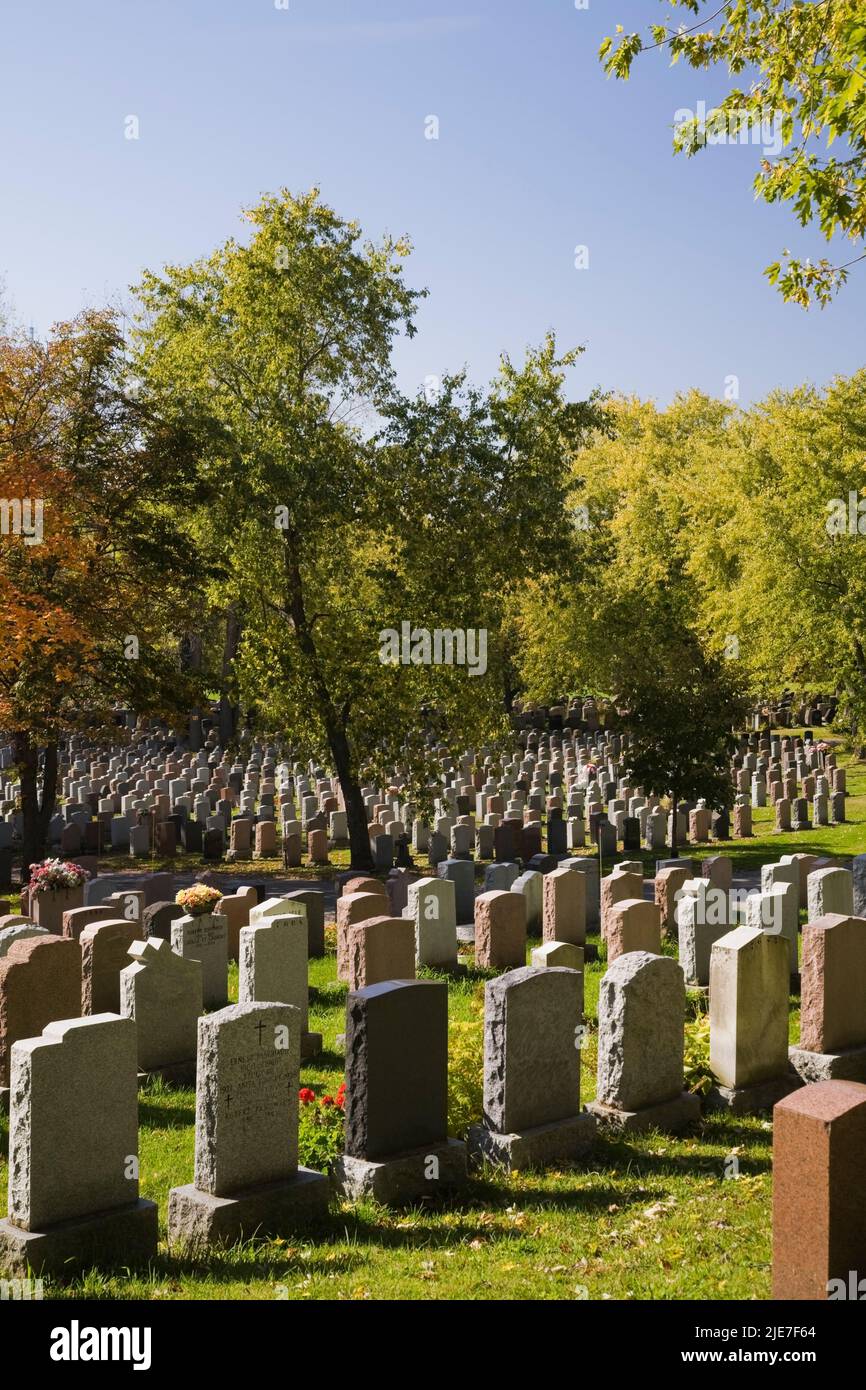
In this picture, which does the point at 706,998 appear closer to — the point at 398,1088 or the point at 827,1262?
the point at 398,1088

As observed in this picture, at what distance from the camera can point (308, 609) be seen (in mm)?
21844

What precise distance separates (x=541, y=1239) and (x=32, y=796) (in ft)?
56.0

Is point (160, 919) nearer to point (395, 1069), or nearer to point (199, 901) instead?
point (199, 901)

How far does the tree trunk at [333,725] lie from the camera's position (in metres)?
21.1

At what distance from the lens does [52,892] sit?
13555 mm

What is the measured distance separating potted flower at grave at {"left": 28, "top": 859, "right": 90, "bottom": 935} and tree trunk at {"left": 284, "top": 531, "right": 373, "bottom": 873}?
779cm

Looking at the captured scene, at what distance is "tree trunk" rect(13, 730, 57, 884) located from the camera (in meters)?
21.0

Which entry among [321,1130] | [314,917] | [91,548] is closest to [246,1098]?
[321,1130]

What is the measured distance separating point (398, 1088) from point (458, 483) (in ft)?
Answer: 49.9

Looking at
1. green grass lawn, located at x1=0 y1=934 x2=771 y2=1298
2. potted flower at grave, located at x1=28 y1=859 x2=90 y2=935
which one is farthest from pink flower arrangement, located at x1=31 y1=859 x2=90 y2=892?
green grass lawn, located at x1=0 y1=934 x2=771 y2=1298

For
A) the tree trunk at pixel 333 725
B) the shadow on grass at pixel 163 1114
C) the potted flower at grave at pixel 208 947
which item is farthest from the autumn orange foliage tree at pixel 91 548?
the shadow on grass at pixel 163 1114

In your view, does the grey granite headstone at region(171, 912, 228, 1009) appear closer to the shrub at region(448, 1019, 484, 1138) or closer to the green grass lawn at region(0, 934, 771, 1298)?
the green grass lawn at region(0, 934, 771, 1298)
